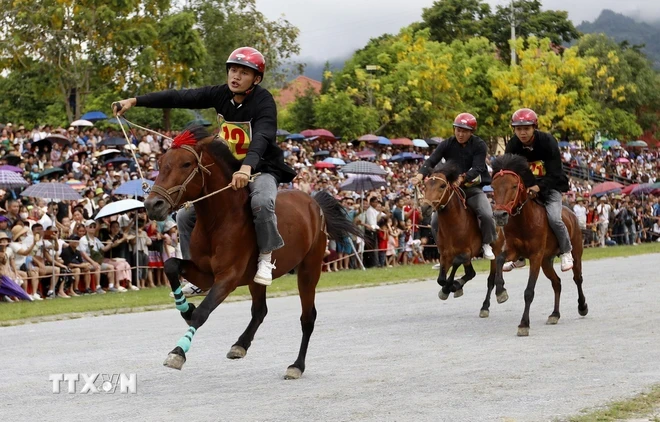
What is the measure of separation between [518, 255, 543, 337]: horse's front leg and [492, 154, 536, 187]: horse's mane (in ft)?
3.69

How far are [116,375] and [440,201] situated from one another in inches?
268

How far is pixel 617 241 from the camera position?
44688 millimetres

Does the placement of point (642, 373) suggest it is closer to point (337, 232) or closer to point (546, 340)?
point (546, 340)

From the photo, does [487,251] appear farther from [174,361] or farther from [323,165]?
[323,165]

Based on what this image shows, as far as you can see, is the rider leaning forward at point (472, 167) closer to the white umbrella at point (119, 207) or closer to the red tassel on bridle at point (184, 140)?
the red tassel on bridle at point (184, 140)

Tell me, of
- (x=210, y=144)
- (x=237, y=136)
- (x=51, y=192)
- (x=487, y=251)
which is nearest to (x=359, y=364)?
(x=237, y=136)

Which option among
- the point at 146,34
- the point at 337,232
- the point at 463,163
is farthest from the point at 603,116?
the point at 337,232

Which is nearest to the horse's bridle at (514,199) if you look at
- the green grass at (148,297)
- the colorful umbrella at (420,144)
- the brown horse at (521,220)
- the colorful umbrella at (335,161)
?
the brown horse at (521,220)

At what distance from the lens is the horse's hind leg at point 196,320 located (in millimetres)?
8609

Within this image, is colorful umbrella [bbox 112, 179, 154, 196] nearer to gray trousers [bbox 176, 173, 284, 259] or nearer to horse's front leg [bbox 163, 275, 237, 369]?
gray trousers [bbox 176, 173, 284, 259]

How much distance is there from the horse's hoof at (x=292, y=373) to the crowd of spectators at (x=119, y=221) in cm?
283

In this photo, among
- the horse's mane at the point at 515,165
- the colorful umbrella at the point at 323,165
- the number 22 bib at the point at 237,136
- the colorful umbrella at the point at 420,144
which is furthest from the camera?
the colorful umbrella at the point at 420,144

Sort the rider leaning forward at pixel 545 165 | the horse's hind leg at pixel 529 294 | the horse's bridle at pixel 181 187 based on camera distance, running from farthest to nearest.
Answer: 1. the rider leaning forward at pixel 545 165
2. the horse's hind leg at pixel 529 294
3. the horse's bridle at pixel 181 187

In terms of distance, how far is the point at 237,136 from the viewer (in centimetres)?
1044
